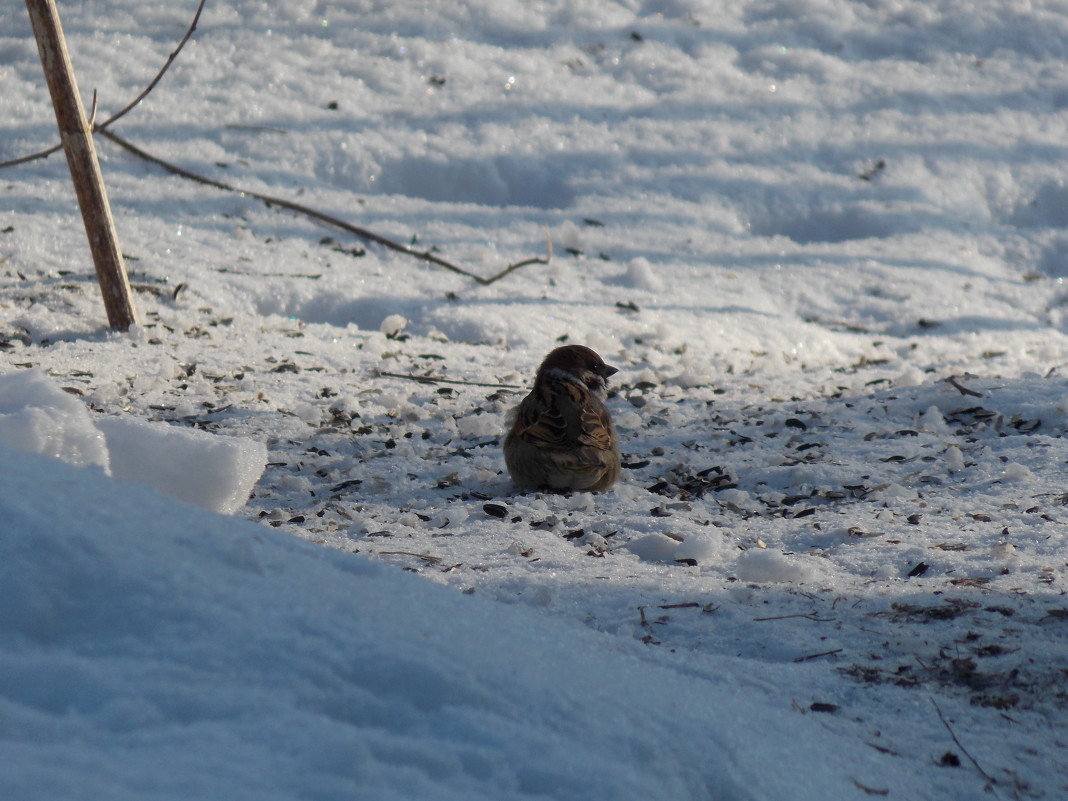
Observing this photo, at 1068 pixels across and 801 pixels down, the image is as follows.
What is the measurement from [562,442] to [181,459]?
137 cm

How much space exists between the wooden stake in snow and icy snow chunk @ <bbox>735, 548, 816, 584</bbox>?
11.5ft

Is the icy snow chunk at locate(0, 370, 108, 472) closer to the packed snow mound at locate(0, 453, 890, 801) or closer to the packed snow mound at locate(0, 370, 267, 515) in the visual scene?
the packed snow mound at locate(0, 370, 267, 515)

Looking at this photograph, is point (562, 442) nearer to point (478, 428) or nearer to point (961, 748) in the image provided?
point (478, 428)

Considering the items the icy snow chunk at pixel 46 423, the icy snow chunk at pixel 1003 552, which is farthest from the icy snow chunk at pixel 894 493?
the icy snow chunk at pixel 46 423

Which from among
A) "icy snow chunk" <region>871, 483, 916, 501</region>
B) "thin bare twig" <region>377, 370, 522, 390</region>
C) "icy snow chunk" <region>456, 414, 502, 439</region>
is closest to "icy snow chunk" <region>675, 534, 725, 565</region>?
"icy snow chunk" <region>871, 483, 916, 501</region>

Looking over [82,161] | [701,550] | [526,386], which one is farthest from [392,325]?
[701,550]

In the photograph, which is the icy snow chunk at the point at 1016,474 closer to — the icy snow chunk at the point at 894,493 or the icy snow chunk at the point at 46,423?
the icy snow chunk at the point at 894,493

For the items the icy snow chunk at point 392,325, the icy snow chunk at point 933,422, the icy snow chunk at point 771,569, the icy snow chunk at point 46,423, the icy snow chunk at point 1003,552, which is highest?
the icy snow chunk at point 46,423

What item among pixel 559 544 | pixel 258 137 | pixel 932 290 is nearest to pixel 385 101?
pixel 258 137

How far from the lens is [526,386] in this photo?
480 centimetres

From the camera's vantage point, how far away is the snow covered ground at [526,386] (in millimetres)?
1333

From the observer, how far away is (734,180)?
784 cm

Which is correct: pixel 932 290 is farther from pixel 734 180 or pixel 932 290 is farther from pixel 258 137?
pixel 258 137

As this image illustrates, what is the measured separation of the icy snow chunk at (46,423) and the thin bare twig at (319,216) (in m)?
4.11
